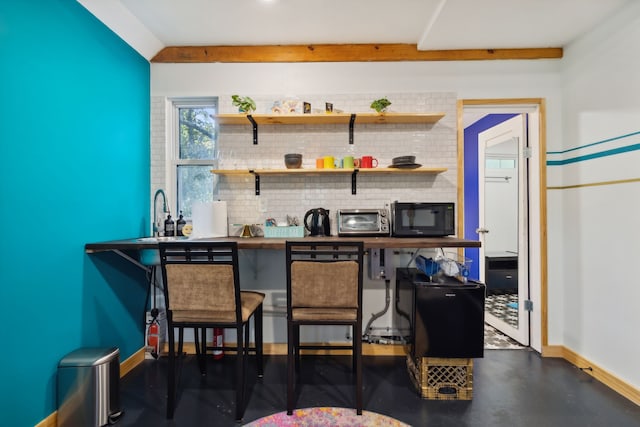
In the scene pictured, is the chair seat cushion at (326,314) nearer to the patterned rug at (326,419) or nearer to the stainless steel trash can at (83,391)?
the patterned rug at (326,419)

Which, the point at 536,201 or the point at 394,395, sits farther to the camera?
the point at 536,201

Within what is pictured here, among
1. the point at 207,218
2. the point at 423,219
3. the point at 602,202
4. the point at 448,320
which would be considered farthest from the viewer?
→ the point at 207,218

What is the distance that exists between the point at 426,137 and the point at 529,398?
2119mm

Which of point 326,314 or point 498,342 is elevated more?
point 326,314

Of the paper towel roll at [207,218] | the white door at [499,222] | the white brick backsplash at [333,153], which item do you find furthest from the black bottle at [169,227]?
the white door at [499,222]

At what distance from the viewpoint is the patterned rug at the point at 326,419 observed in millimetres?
1720

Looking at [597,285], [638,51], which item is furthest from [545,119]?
[597,285]

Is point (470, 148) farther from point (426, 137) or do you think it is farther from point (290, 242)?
point (290, 242)

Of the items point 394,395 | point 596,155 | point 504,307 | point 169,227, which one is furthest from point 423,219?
point 504,307

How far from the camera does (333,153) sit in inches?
106

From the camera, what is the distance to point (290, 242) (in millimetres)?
1690

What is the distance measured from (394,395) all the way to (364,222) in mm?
1257

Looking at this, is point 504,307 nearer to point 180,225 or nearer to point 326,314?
point 326,314

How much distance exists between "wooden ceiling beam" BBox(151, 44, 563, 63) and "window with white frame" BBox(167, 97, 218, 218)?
41cm
